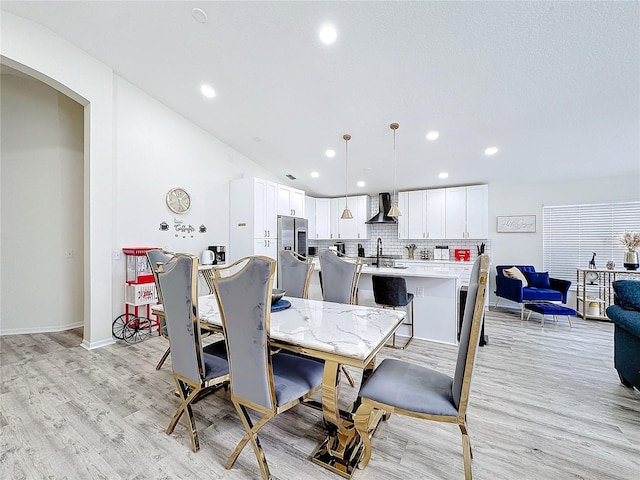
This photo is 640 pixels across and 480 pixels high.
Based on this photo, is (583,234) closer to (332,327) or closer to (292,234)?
(292,234)

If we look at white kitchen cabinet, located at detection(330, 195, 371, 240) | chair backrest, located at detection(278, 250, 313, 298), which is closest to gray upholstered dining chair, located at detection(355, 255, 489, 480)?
chair backrest, located at detection(278, 250, 313, 298)

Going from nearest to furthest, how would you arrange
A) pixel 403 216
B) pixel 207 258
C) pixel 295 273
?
pixel 295 273 → pixel 207 258 → pixel 403 216

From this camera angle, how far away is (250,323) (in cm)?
136

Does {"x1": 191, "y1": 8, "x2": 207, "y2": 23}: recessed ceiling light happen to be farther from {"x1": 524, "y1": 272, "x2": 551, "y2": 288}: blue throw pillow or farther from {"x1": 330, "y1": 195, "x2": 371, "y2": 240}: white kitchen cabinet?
{"x1": 524, "y1": 272, "x2": 551, "y2": 288}: blue throw pillow

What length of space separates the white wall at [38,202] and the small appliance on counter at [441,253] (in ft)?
20.6

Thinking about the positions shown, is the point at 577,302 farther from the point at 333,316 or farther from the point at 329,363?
the point at 329,363

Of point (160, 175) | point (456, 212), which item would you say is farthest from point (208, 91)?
point (456, 212)

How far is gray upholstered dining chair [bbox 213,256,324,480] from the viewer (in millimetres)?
1325

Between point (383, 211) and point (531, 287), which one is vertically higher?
point (383, 211)

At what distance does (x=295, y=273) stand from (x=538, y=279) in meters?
4.38

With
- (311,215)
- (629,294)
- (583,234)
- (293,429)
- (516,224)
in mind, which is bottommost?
(293,429)

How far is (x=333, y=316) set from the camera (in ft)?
6.53

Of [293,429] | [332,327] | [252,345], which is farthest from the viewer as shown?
[293,429]

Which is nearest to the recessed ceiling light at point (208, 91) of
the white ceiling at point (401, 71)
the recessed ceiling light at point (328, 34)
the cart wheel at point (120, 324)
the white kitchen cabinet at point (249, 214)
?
the white ceiling at point (401, 71)
